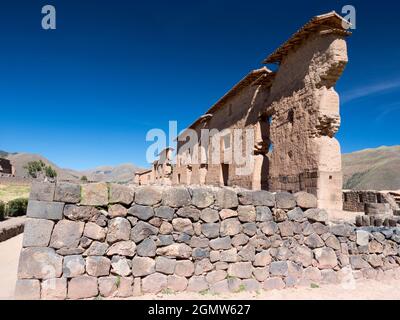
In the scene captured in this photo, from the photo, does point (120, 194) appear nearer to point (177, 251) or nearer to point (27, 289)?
point (177, 251)

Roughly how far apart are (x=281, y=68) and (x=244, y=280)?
366 inches

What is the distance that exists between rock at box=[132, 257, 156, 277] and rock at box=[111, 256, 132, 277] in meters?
0.07

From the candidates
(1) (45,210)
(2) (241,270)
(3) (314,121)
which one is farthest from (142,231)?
(3) (314,121)

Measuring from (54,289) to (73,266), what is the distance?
1.24 feet

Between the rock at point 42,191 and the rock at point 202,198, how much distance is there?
213cm

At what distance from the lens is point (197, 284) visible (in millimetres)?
5031

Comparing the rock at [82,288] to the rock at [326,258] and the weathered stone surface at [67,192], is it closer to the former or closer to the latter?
the weathered stone surface at [67,192]

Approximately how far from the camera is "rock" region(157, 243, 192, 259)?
4.93 meters

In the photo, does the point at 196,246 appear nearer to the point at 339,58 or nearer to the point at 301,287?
the point at 301,287

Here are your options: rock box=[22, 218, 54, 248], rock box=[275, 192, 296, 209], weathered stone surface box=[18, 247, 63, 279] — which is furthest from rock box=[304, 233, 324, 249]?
rock box=[22, 218, 54, 248]

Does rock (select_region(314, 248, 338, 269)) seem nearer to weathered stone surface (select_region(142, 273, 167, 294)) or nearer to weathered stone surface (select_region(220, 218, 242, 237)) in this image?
weathered stone surface (select_region(220, 218, 242, 237))

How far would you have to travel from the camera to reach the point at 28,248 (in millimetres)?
4375

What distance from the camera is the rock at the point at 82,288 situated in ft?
14.6
